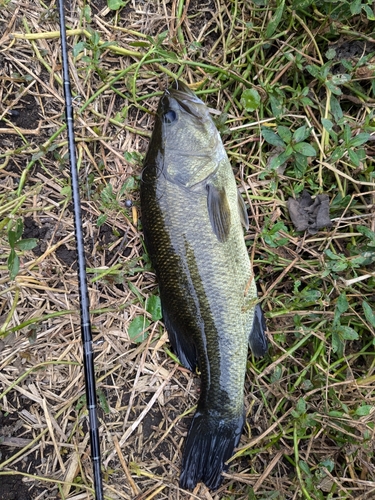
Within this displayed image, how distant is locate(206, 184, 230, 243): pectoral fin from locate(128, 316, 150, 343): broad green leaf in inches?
29.7

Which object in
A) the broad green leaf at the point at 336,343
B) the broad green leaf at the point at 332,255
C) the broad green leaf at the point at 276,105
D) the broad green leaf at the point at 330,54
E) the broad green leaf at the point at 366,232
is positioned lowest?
the broad green leaf at the point at 336,343

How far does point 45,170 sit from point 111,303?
1.00m

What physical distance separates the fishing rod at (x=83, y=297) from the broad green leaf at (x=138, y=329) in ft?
0.92

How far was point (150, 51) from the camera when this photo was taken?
2523mm

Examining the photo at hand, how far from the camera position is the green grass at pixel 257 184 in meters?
2.41

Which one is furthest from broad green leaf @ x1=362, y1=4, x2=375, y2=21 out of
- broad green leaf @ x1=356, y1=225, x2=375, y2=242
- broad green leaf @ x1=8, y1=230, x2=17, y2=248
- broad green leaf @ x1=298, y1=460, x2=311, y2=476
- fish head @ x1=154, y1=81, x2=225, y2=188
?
broad green leaf @ x1=298, y1=460, x2=311, y2=476

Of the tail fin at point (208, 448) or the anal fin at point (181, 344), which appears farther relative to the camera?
the anal fin at point (181, 344)

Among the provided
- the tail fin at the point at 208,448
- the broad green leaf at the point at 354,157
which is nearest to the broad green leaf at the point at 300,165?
the broad green leaf at the point at 354,157

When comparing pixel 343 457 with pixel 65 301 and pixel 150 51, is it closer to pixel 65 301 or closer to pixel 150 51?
pixel 65 301

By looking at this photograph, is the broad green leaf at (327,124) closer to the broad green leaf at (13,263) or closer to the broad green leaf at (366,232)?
the broad green leaf at (366,232)

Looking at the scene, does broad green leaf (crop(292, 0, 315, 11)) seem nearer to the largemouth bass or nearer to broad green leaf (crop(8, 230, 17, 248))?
the largemouth bass

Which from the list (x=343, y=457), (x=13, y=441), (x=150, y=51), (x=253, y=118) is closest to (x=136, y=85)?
(x=150, y=51)

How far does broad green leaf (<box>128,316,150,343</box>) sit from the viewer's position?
2584 mm

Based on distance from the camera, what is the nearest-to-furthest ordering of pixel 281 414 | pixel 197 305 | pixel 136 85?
pixel 197 305 < pixel 281 414 < pixel 136 85
